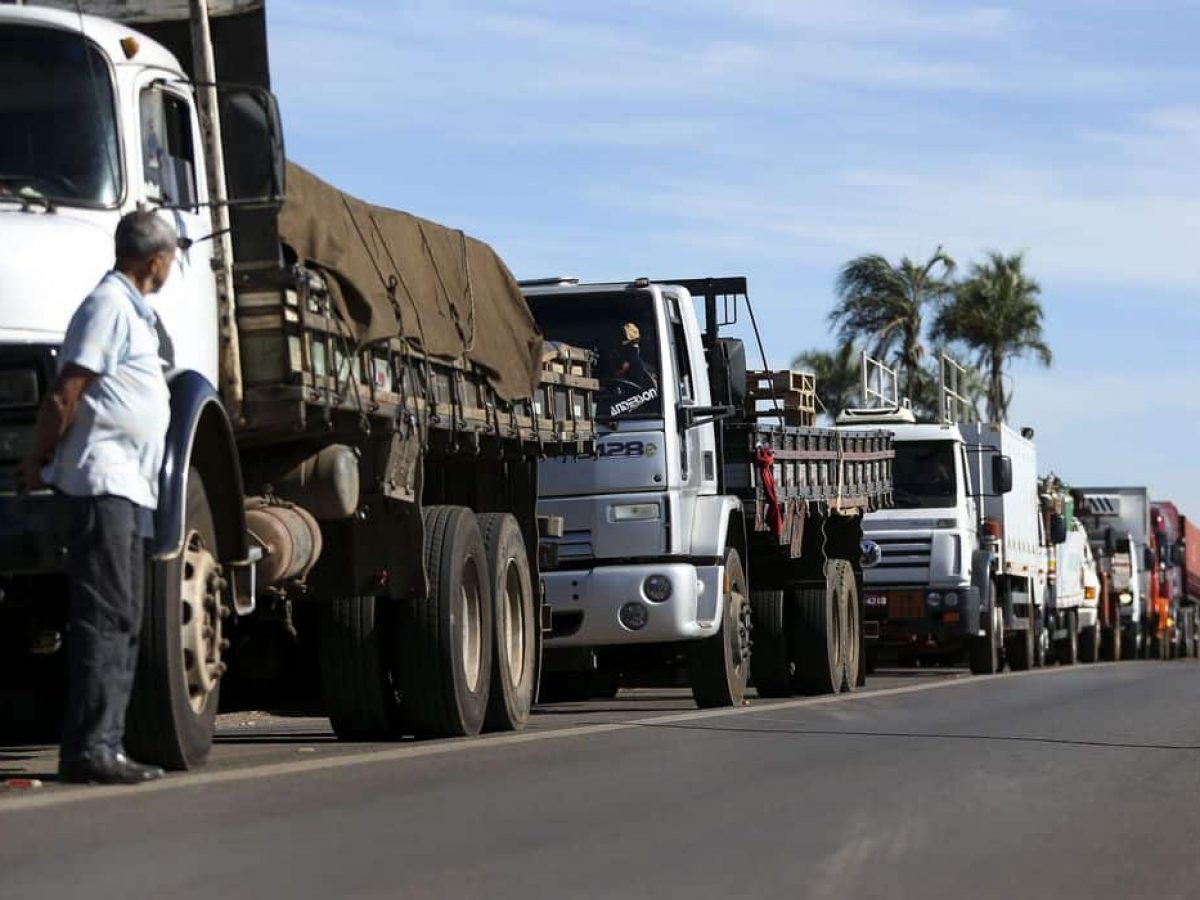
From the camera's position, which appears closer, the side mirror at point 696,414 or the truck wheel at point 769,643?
the side mirror at point 696,414

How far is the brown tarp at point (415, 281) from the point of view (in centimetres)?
1082

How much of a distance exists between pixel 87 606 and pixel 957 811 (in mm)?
2877

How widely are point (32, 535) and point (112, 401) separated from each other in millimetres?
579

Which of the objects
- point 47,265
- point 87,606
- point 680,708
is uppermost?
point 47,265

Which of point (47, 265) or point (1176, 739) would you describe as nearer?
point (47, 265)

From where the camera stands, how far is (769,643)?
63.8 feet

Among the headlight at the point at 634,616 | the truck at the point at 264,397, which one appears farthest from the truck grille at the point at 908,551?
the truck at the point at 264,397

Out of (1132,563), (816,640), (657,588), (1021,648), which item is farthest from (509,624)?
(1132,563)

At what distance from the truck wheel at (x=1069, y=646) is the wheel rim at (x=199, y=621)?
1225 inches

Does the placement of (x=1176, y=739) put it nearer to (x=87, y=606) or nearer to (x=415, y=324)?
(x=415, y=324)

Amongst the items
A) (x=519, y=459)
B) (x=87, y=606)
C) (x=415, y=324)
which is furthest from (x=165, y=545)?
(x=519, y=459)

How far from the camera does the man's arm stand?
7.95 meters

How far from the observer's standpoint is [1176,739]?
12500mm

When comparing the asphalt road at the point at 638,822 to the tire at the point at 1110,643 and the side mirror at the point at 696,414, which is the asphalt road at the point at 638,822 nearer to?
the side mirror at the point at 696,414
